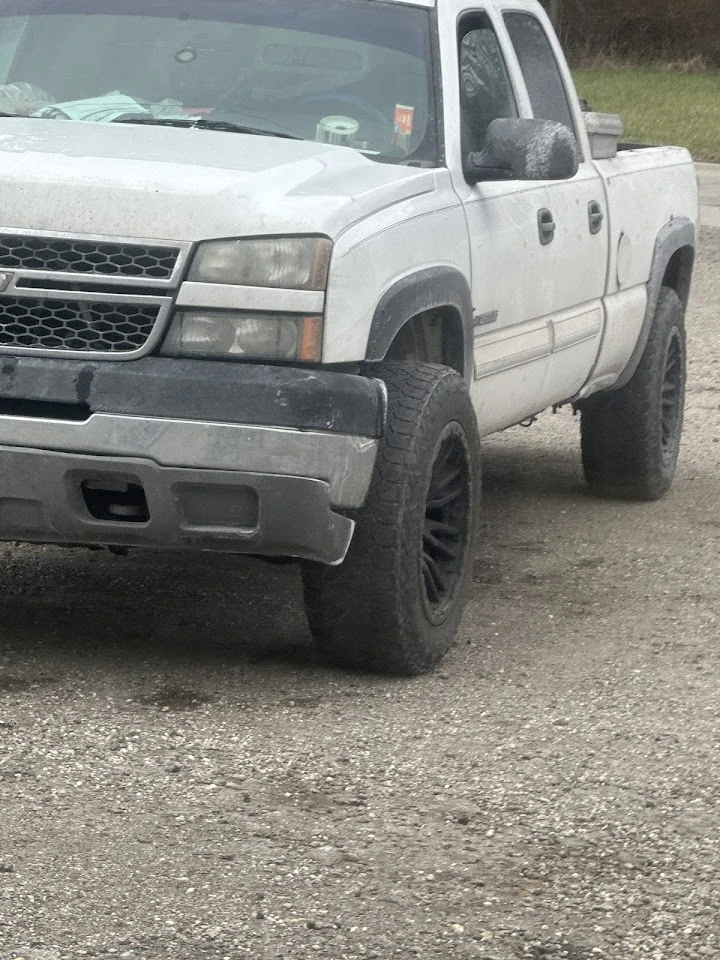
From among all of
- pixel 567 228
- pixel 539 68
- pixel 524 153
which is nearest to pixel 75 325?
pixel 524 153

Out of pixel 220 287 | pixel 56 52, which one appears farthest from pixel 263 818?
pixel 56 52

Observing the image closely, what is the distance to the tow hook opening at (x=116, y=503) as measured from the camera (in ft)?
15.7

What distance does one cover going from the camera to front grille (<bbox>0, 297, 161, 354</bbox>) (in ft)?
15.5

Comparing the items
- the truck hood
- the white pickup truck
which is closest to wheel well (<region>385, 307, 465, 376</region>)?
the white pickup truck

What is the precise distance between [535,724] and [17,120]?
7.40 feet

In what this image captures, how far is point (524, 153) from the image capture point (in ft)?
18.3

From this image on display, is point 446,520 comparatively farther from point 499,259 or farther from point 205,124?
point 205,124

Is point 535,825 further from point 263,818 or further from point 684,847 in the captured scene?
point 263,818

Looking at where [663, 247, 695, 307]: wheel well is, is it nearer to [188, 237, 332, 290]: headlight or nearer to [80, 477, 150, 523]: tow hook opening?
[188, 237, 332, 290]: headlight

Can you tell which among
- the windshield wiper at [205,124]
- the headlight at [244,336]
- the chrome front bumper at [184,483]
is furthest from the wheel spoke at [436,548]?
the windshield wiper at [205,124]

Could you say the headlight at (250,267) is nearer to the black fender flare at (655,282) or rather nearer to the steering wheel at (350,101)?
the steering wheel at (350,101)

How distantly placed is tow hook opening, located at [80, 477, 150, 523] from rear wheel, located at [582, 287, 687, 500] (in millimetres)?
3339

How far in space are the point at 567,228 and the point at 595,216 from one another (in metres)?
0.31

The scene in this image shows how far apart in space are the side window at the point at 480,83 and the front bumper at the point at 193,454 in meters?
1.42
